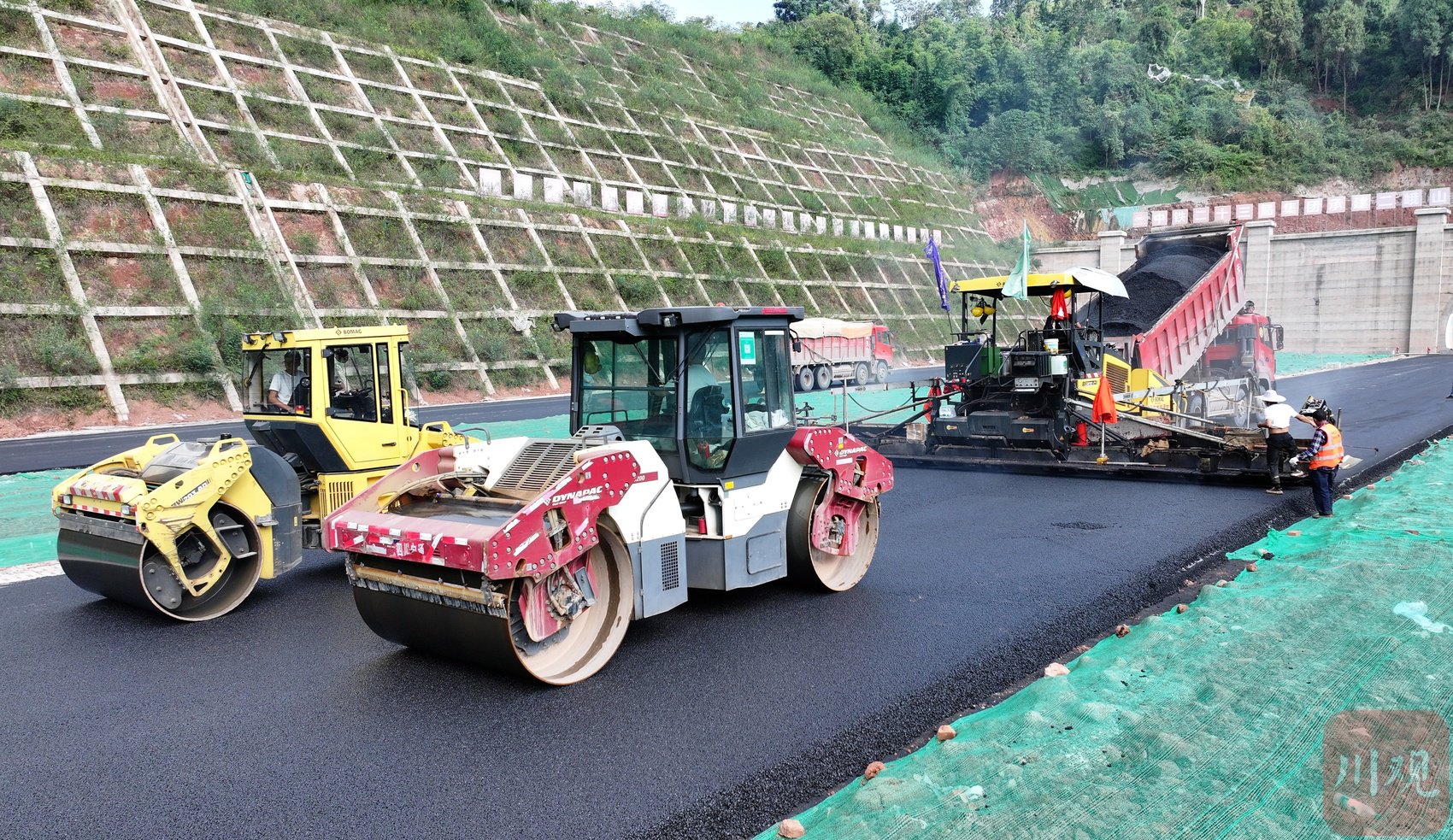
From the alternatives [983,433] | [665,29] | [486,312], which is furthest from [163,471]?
[665,29]

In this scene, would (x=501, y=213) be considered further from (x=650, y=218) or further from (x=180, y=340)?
(x=180, y=340)

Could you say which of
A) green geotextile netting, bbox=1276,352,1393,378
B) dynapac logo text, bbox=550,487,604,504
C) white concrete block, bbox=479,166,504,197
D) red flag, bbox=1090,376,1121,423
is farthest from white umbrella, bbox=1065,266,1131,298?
white concrete block, bbox=479,166,504,197

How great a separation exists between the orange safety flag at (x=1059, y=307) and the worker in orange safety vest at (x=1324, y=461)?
374 cm

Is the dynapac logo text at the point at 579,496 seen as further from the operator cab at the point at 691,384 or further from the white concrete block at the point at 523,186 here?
the white concrete block at the point at 523,186

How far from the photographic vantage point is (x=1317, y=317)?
1529 inches

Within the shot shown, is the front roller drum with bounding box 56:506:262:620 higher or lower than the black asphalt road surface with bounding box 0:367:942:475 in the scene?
higher

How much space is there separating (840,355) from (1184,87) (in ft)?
124

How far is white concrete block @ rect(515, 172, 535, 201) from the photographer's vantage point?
30.5 m

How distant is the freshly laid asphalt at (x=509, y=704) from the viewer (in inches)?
154

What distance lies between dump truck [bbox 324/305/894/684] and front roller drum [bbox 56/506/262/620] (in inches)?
61.8

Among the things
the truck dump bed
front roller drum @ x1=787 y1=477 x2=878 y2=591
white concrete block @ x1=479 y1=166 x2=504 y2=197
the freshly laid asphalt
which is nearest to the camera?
the freshly laid asphalt

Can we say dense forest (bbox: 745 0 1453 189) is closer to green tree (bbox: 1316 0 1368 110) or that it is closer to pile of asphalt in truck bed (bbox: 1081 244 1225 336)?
green tree (bbox: 1316 0 1368 110)

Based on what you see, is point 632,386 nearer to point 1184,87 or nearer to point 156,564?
point 156,564

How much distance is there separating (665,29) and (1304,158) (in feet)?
111
